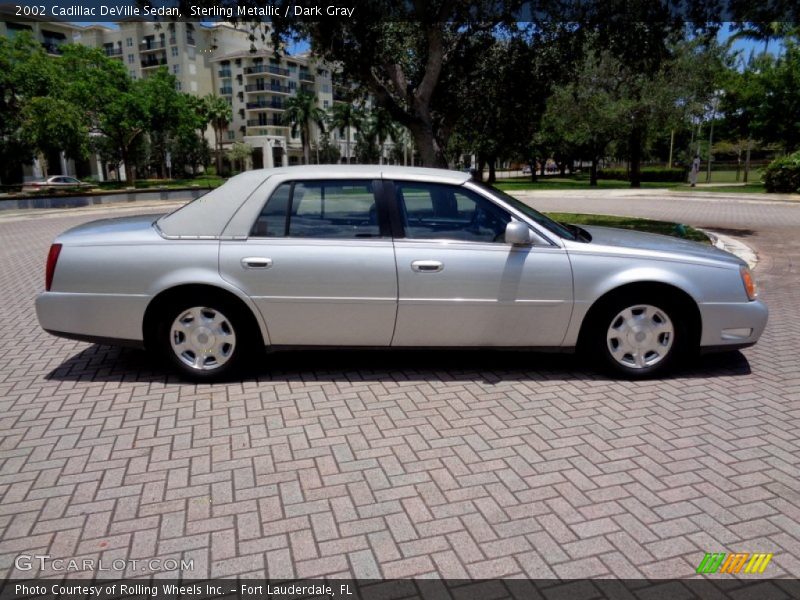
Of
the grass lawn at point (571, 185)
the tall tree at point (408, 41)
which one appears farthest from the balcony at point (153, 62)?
the tall tree at point (408, 41)

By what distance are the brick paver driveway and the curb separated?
6049mm

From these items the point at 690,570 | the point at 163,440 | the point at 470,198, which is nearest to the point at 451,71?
the point at 470,198

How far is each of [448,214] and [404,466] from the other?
2.13m

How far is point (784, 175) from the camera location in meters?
28.6

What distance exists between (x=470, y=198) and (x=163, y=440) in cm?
281

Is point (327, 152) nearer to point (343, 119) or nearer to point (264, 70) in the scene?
point (343, 119)

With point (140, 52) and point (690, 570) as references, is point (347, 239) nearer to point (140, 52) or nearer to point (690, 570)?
point (690, 570)

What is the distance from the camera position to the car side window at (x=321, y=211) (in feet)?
15.2

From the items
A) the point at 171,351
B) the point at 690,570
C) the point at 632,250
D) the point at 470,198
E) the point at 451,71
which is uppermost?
the point at 451,71

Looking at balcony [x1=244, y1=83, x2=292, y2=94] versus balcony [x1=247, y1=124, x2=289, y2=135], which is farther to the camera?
balcony [x1=247, y1=124, x2=289, y2=135]

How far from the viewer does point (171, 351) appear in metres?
4.68

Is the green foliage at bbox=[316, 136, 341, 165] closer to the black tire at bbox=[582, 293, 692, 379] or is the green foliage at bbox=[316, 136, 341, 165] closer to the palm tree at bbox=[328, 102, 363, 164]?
the palm tree at bbox=[328, 102, 363, 164]

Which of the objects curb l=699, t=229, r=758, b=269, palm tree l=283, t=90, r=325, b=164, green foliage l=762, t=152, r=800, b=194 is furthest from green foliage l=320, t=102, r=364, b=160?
curb l=699, t=229, r=758, b=269

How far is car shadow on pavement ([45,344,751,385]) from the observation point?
4871 millimetres
